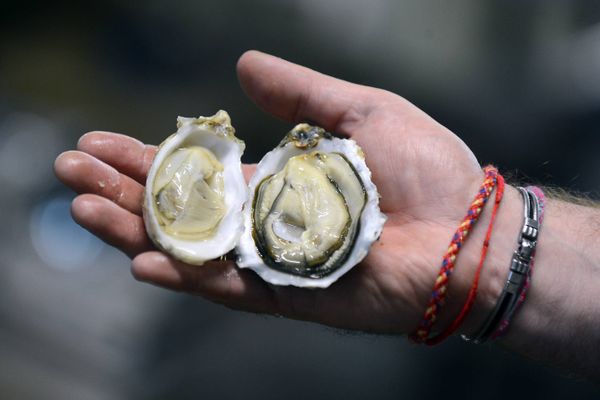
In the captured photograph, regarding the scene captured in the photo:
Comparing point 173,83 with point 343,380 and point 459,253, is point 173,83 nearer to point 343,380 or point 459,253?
point 343,380

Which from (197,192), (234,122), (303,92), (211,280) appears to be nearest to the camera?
(211,280)

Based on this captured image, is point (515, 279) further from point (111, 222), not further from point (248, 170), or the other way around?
point (111, 222)

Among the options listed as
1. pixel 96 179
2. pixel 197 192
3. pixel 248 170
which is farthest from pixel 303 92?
pixel 96 179

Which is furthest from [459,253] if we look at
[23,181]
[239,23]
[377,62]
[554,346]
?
[23,181]

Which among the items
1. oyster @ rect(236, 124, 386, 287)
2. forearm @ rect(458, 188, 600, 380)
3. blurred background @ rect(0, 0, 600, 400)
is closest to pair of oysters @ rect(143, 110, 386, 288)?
oyster @ rect(236, 124, 386, 287)

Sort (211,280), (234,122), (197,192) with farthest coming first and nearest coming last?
1. (234,122)
2. (197,192)
3. (211,280)

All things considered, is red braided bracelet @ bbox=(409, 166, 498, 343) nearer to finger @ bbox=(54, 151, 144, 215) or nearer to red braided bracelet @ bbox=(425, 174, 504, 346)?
red braided bracelet @ bbox=(425, 174, 504, 346)
